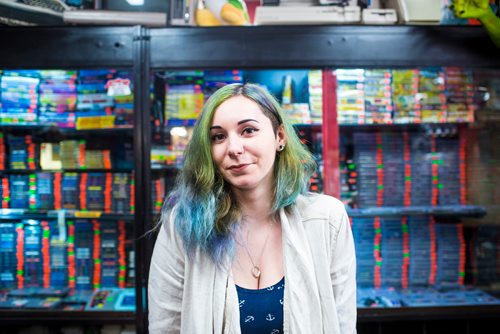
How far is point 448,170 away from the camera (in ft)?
8.63

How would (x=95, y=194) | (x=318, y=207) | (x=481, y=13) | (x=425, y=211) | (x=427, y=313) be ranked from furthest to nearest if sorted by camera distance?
(x=95, y=194)
(x=425, y=211)
(x=427, y=313)
(x=481, y=13)
(x=318, y=207)

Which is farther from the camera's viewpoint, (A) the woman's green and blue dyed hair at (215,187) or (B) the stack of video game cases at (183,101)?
(B) the stack of video game cases at (183,101)

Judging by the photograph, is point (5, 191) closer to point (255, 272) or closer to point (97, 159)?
point (97, 159)

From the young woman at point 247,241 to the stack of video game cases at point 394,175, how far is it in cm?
153

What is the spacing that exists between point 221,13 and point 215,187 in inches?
61.0

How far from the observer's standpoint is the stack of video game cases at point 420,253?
262cm

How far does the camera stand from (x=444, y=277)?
2.62 m

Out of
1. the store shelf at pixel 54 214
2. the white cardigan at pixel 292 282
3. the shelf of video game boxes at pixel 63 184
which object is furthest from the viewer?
the shelf of video game boxes at pixel 63 184

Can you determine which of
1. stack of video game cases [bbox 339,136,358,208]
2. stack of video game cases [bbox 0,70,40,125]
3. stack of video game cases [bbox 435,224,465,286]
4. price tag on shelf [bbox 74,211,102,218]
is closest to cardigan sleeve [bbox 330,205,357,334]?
stack of video game cases [bbox 339,136,358,208]

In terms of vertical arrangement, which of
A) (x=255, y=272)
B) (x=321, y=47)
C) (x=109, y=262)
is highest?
(x=321, y=47)

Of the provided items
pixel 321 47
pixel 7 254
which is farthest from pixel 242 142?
pixel 7 254

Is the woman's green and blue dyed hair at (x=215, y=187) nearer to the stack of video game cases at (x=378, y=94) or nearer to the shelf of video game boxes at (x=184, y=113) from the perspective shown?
the shelf of video game boxes at (x=184, y=113)

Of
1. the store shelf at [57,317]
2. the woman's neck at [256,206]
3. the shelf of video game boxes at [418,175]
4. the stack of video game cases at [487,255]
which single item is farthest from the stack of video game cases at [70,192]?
the stack of video game cases at [487,255]

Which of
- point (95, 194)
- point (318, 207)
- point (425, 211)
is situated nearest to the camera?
point (318, 207)
